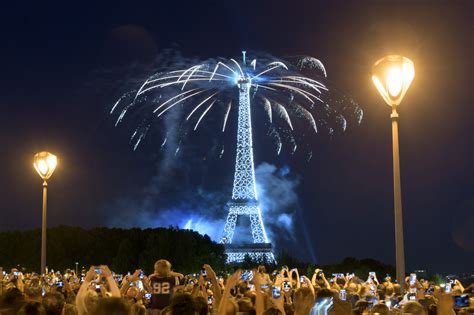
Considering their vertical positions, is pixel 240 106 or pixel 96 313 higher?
pixel 240 106

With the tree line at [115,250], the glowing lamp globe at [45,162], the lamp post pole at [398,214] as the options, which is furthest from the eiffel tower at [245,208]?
the lamp post pole at [398,214]

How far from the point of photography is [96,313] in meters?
5.41

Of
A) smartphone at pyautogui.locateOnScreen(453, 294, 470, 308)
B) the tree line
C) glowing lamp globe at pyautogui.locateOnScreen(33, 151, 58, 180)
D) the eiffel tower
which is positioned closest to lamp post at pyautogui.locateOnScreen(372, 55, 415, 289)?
smartphone at pyautogui.locateOnScreen(453, 294, 470, 308)

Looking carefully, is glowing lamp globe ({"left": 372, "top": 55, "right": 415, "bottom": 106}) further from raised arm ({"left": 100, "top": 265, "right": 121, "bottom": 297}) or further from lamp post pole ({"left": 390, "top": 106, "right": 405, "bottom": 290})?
raised arm ({"left": 100, "top": 265, "right": 121, "bottom": 297})

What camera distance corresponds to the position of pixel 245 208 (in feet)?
363

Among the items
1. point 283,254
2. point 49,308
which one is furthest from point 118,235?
point 49,308

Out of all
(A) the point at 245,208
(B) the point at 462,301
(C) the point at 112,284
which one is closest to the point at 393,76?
(B) the point at 462,301

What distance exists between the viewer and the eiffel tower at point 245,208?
109 meters

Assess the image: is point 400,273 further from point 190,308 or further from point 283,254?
point 283,254

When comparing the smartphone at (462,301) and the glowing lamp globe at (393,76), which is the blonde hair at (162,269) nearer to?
the smartphone at (462,301)

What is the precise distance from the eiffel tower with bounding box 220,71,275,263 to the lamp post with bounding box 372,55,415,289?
9148cm

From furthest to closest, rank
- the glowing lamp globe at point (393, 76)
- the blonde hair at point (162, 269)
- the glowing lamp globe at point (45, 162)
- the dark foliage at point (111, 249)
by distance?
the dark foliage at point (111, 249) < the glowing lamp globe at point (45, 162) < the glowing lamp globe at point (393, 76) < the blonde hair at point (162, 269)

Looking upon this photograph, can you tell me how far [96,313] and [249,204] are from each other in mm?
105357

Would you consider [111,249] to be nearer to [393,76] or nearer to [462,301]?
[393,76]
